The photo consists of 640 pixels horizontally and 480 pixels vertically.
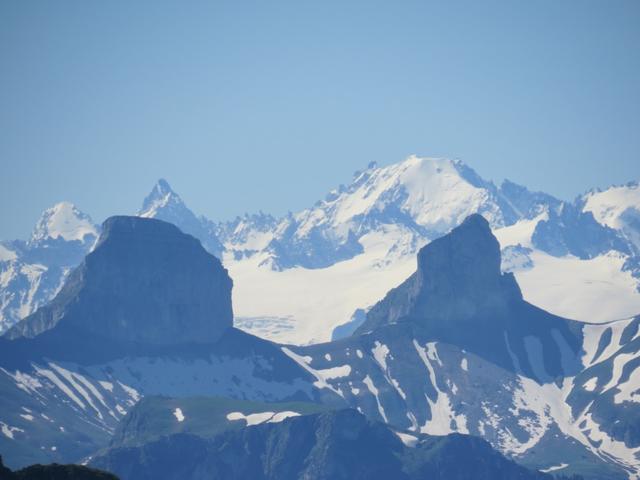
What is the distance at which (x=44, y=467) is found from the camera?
182 m

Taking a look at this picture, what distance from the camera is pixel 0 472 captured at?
175 meters

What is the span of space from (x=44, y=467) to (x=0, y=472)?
764 centimetres

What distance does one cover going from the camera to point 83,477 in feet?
587

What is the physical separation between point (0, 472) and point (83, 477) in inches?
343

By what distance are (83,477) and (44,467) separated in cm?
549
